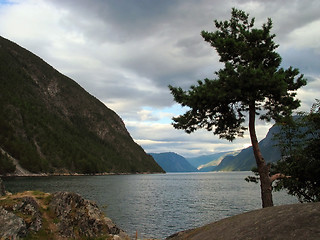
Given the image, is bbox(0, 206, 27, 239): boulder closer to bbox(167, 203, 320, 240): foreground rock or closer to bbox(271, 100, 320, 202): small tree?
bbox(167, 203, 320, 240): foreground rock

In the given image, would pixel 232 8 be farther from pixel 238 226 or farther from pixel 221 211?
pixel 221 211

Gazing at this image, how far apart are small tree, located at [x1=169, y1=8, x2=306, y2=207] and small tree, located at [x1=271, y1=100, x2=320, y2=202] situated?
1473 mm

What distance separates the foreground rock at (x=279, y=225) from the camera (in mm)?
8797

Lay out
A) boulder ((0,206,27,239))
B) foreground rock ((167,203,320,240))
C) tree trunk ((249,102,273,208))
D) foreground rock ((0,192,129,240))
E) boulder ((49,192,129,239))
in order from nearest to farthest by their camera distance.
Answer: foreground rock ((167,203,320,240))
boulder ((0,206,27,239))
foreground rock ((0,192,129,240))
tree trunk ((249,102,273,208))
boulder ((49,192,129,239))

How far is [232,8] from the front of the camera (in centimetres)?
2308

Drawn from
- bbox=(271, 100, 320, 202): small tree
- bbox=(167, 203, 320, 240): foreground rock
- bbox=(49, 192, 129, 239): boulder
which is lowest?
bbox=(49, 192, 129, 239): boulder

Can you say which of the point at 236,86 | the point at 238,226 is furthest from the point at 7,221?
the point at 236,86

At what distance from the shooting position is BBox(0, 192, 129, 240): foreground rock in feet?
59.2

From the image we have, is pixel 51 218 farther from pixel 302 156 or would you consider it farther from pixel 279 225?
pixel 302 156

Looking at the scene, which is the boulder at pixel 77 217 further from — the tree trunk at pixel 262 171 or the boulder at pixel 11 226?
the tree trunk at pixel 262 171

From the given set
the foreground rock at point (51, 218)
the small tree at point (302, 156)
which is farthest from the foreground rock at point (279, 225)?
the foreground rock at point (51, 218)

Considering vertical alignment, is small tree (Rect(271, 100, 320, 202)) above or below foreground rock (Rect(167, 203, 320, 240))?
above

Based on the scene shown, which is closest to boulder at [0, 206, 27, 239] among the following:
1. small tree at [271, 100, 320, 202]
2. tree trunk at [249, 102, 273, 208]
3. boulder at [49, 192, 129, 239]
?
boulder at [49, 192, 129, 239]

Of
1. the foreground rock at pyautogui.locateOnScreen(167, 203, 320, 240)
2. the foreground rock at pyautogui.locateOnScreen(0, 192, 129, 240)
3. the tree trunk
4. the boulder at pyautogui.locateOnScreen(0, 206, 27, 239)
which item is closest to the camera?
the foreground rock at pyautogui.locateOnScreen(167, 203, 320, 240)
